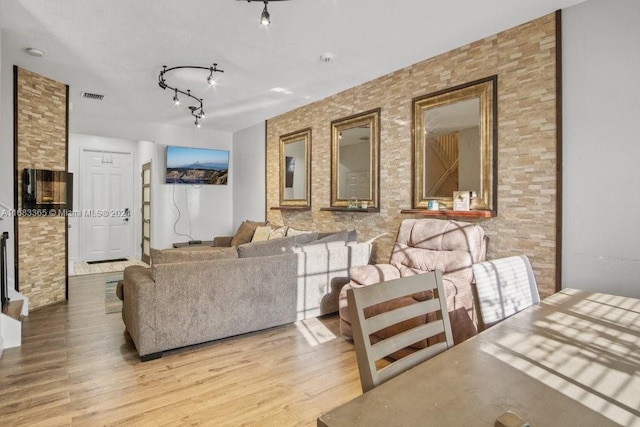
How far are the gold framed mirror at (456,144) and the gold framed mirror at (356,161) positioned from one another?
0.61 meters

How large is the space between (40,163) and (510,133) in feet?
16.7

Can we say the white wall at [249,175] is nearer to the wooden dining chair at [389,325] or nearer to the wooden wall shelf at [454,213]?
the wooden wall shelf at [454,213]

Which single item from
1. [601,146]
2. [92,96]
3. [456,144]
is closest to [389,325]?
[601,146]

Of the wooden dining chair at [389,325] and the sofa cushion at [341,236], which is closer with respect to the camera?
the wooden dining chair at [389,325]

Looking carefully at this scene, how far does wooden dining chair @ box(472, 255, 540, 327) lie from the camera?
158 centimetres

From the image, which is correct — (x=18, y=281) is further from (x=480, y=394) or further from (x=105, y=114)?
(x=480, y=394)

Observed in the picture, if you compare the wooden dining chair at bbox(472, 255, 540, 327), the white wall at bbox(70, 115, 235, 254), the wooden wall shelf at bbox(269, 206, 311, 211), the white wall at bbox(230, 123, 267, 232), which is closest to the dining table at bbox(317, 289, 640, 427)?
the wooden dining chair at bbox(472, 255, 540, 327)

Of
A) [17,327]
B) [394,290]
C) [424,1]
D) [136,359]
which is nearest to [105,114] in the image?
[17,327]

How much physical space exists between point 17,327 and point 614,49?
5.21 m

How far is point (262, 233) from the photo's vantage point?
548 cm

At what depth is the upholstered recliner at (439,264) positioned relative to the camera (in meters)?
2.75

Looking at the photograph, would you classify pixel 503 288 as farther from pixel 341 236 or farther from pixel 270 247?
pixel 341 236

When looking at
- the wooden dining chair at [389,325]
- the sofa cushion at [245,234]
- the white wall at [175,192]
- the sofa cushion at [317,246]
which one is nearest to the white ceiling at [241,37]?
the white wall at [175,192]

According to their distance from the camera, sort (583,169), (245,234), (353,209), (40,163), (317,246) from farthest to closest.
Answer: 1. (245,234)
2. (353,209)
3. (40,163)
4. (317,246)
5. (583,169)
